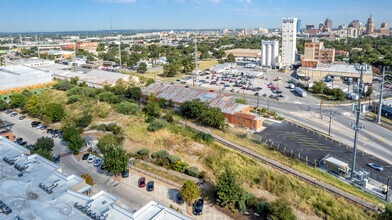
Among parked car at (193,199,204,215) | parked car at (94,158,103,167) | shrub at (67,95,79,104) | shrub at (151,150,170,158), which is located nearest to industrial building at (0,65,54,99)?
shrub at (67,95,79,104)

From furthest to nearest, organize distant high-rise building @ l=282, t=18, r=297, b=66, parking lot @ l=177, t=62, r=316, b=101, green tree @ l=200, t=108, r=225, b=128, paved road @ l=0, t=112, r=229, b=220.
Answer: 1. distant high-rise building @ l=282, t=18, r=297, b=66
2. parking lot @ l=177, t=62, r=316, b=101
3. green tree @ l=200, t=108, r=225, b=128
4. paved road @ l=0, t=112, r=229, b=220

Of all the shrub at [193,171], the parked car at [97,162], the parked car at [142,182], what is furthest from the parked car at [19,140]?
the shrub at [193,171]

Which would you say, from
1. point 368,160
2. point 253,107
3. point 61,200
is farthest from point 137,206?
point 253,107

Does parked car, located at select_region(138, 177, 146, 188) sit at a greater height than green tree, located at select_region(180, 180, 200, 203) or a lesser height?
lesser

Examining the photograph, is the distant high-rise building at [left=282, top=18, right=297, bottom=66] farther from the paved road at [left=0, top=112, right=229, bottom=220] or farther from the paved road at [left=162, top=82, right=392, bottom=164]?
the paved road at [left=0, top=112, right=229, bottom=220]

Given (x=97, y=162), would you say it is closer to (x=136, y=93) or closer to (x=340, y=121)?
(x=136, y=93)

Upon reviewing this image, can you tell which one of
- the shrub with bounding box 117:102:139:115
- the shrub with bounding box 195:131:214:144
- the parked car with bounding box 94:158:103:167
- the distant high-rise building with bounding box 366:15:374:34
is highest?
the distant high-rise building with bounding box 366:15:374:34

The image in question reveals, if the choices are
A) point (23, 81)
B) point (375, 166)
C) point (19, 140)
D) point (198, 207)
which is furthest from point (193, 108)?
point (23, 81)

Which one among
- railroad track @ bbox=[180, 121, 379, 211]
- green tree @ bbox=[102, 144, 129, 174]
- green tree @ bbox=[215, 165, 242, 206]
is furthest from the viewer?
green tree @ bbox=[102, 144, 129, 174]
